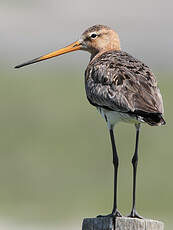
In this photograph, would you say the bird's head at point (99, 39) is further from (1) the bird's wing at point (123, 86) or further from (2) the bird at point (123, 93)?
(1) the bird's wing at point (123, 86)

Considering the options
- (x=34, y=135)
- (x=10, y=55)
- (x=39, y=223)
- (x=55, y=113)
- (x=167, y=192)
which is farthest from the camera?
(x=10, y=55)

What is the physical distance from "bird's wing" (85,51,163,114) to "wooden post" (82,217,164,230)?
65.3 inches

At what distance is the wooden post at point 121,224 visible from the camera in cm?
879

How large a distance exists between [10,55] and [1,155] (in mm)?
15569

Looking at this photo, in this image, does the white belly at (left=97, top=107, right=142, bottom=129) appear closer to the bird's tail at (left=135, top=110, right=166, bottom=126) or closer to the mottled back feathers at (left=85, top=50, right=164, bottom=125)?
the mottled back feathers at (left=85, top=50, right=164, bottom=125)

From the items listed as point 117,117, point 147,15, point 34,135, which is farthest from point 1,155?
point 147,15

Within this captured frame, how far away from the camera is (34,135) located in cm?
2258

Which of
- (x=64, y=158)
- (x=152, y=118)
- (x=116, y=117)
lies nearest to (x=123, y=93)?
(x=116, y=117)

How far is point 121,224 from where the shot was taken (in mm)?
8914

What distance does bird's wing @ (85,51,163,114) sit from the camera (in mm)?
10461

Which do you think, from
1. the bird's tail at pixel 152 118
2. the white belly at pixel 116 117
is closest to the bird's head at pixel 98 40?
the white belly at pixel 116 117

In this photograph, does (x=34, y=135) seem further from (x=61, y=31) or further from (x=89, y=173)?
(x=61, y=31)

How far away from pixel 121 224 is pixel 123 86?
7.50ft

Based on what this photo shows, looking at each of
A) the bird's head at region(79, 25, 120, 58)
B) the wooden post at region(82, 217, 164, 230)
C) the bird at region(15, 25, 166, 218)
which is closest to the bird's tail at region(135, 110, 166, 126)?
the bird at region(15, 25, 166, 218)
